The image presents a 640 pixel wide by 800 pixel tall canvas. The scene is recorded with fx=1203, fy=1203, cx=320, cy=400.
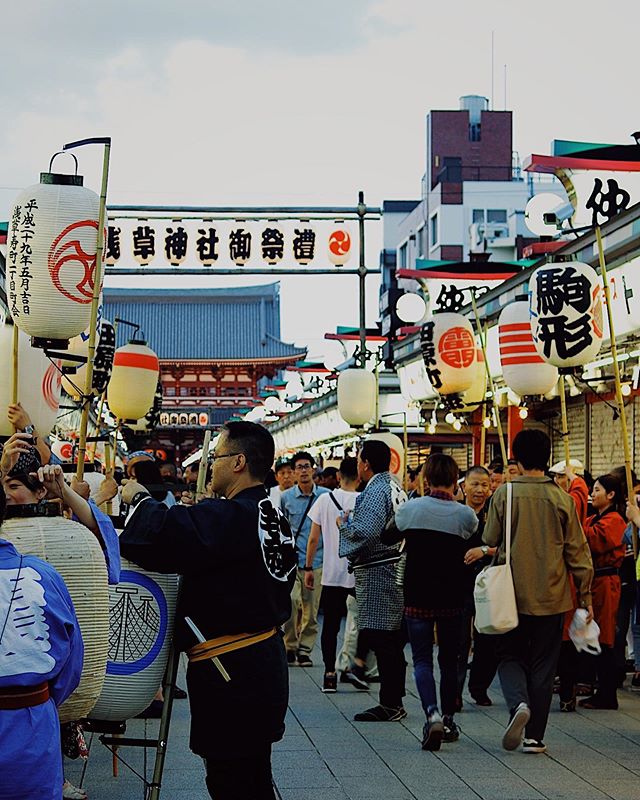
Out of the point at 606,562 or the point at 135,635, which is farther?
the point at 606,562

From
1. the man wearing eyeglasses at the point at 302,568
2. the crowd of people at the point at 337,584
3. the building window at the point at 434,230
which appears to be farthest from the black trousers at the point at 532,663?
the building window at the point at 434,230

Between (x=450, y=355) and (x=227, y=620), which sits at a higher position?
(x=450, y=355)

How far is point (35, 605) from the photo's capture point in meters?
3.74

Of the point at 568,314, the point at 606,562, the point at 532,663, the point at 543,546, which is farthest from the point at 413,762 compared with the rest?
the point at 568,314

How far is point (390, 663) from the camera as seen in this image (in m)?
8.80

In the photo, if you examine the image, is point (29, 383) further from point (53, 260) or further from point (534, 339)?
point (534, 339)

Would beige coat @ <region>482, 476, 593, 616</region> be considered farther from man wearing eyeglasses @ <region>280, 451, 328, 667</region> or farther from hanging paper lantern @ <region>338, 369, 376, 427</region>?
hanging paper lantern @ <region>338, 369, 376, 427</region>

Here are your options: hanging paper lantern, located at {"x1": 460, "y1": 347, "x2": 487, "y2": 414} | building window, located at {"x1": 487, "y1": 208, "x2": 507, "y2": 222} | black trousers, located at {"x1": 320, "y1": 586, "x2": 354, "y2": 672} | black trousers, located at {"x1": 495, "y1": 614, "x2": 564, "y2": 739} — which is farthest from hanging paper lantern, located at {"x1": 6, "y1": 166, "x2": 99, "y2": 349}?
building window, located at {"x1": 487, "y1": 208, "x2": 507, "y2": 222}

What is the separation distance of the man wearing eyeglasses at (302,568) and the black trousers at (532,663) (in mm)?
4280

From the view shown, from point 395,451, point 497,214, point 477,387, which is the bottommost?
point 395,451

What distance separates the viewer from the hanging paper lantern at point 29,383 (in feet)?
30.9

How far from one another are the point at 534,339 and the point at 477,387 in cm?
414

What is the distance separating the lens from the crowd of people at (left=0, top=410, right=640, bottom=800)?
4480 mm

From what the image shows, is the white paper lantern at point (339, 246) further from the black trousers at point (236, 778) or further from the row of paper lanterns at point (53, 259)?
the black trousers at point (236, 778)
